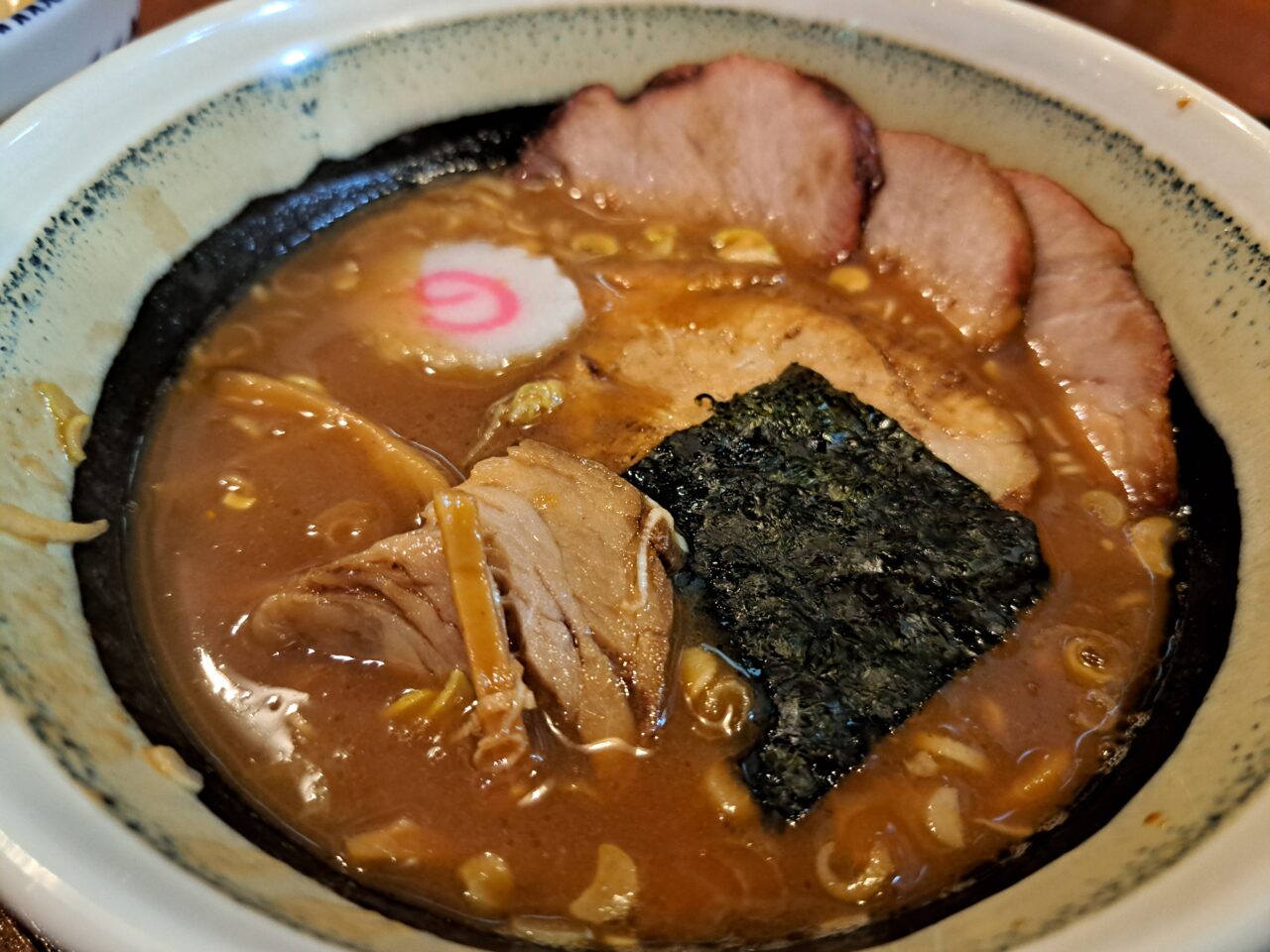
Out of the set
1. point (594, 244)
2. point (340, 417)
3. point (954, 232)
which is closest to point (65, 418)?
point (340, 417)

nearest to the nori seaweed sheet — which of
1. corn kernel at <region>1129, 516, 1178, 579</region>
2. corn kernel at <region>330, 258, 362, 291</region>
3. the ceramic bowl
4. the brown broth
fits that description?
the brown broth

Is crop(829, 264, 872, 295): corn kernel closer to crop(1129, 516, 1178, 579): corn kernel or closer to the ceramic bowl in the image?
crop(1129, 516, 1178, 579): corn kernel

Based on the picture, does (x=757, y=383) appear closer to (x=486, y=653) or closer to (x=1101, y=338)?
(x=1101, y=338)

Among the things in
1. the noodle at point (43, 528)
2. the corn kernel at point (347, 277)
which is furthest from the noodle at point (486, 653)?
the corn kernel at point (347, 277)

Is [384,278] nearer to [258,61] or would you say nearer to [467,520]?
[258,61]

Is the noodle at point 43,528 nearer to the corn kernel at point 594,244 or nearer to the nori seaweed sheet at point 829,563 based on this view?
the nori seaweed sheet at point 829,563

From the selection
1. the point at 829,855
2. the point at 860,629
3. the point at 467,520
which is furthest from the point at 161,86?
the point at 829,855

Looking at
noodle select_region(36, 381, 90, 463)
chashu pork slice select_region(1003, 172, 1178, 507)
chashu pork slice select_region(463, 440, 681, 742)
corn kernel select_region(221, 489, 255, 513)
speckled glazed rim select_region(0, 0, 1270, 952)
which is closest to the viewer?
speckled glazed rim select_region(0, 0, 1270, 952)
